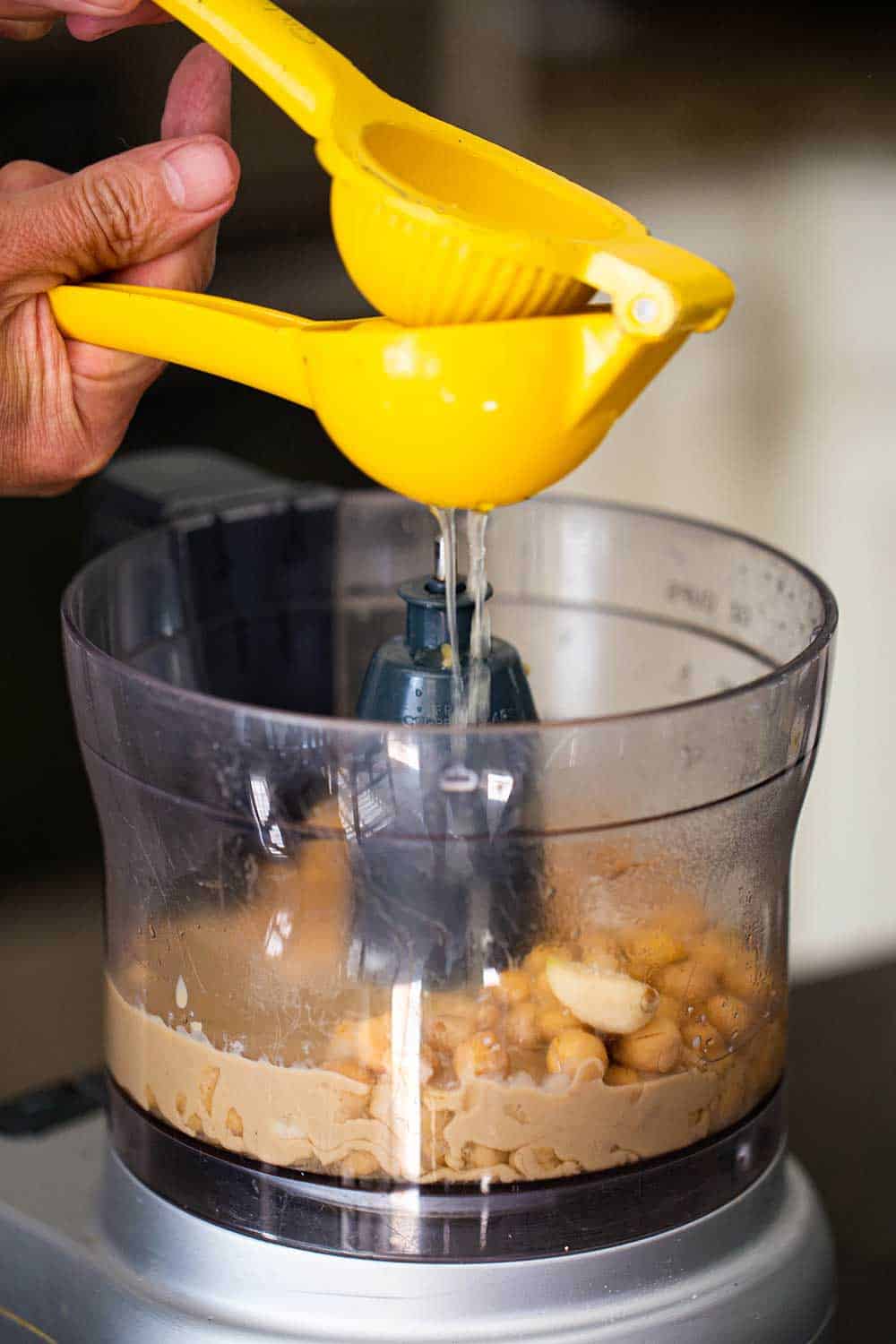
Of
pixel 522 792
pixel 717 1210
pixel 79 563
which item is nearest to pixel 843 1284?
pixel 717 1210

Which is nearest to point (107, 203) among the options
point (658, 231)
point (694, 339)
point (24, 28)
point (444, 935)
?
point (24, 28)

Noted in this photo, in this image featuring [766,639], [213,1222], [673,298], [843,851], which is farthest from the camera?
[843,851]

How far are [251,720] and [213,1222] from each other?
→ 0.53 feet

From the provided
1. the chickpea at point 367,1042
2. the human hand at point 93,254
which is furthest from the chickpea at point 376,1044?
the human hand at point 93,254

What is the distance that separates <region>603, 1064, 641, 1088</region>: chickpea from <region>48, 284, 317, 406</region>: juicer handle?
8.3 inches

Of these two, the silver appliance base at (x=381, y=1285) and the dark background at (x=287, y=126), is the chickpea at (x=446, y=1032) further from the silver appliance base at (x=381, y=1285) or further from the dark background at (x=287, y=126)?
the dark background at (x=287, y=126)

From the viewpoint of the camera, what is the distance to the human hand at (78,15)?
21.5 inches

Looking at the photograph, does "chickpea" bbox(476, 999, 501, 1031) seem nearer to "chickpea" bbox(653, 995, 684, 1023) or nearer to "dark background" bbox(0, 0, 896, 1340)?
"chickpea" bbox(653, 995, 684, 1023)

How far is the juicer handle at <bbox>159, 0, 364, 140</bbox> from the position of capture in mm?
432

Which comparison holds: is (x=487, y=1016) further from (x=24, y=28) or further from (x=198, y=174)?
(x=24, y=28)

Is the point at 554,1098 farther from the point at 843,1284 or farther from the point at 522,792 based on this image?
the point at 843,1284

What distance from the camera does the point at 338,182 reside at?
0.41 metres

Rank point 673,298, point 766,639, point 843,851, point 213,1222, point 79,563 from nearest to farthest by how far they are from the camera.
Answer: point 673,298, point 213,1222, point 766,639, point 79,563, point 843,851

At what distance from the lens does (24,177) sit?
1.93ft
